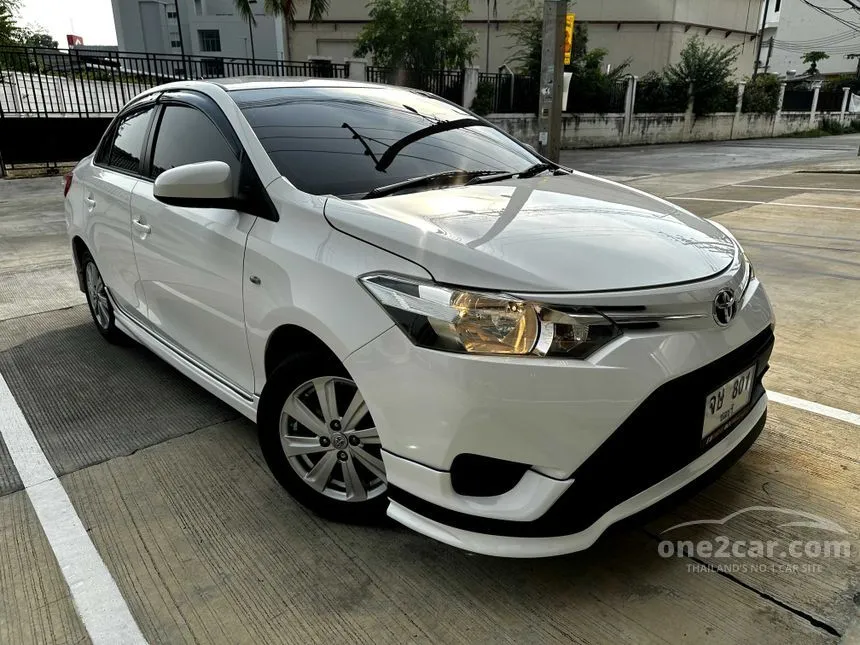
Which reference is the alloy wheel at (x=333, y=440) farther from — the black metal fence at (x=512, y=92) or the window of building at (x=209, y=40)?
the window of building at (x=209, y=40)

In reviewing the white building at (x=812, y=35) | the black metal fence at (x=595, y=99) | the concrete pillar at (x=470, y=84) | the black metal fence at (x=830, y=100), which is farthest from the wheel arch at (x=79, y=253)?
the white building at (x=812, y=35)

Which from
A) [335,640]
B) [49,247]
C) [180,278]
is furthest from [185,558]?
[49,247]

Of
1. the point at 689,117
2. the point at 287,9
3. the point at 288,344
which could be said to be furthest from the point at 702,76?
the point at 288,344

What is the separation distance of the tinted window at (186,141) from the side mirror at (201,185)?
19 cm

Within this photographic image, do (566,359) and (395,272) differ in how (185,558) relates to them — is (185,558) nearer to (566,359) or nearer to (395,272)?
(395,272)

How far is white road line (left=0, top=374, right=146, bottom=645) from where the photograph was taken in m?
2.00

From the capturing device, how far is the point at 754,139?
1266 inches

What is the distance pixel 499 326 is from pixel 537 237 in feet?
1.32

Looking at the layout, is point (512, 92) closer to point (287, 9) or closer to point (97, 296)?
point (287, 9)

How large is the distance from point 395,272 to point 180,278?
142 cm

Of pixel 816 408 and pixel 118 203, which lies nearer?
pixel 816 408

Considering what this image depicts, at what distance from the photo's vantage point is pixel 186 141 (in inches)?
122

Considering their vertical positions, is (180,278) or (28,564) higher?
(180,278)

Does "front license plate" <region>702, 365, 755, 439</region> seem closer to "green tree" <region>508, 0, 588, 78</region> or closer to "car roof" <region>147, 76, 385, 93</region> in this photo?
"car roof" <region>147, 76, 385, 93</region>
